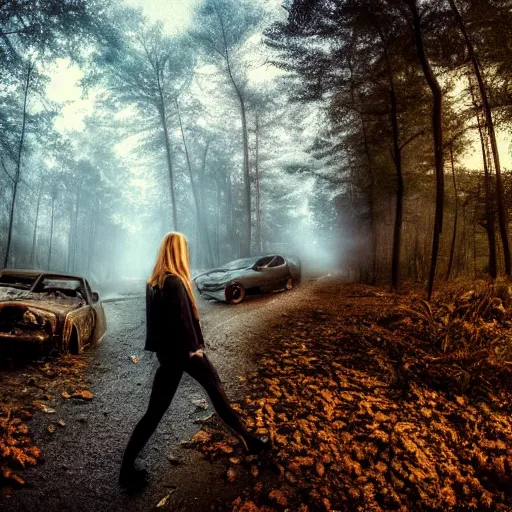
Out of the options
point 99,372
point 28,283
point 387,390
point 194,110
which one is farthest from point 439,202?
point 194,110

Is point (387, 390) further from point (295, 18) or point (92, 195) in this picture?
point (92, 195)

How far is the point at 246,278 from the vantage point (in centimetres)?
969

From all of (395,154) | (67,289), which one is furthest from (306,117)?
(67,289)

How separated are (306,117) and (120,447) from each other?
17292 mm

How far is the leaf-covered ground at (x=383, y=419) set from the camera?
8.05ft

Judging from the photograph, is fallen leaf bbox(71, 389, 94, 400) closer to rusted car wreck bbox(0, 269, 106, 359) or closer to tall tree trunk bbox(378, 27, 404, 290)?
rusted car wreck bbox(0, 269, 106, 359)

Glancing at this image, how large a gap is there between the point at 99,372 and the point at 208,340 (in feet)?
6.73

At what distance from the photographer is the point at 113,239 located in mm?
46938

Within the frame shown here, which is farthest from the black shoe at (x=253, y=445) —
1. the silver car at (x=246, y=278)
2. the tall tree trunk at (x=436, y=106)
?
the tall tree trunk at (x=436, y=106)

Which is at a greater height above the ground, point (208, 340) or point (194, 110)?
point (194, 110)

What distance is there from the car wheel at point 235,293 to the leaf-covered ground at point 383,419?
3.52 meters

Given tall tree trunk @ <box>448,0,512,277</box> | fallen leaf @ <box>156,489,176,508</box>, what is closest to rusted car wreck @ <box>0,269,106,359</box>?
fallen leaf @ <box>156,489,176,508</box>

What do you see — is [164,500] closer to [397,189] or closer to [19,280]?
[19,280]

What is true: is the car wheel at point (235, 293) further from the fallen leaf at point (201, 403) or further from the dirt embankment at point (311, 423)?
the fallen leaf at point (201, 403)
